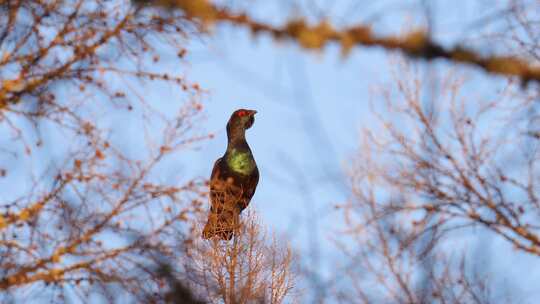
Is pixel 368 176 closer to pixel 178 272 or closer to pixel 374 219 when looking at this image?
pixel 374 219

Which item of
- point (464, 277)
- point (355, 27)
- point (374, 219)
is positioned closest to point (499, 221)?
point (374, 219)

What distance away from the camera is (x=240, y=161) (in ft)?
24.0

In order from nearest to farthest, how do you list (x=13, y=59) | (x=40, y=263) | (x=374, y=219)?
(x=40, y=263) → (x=13, y=59) → (x=374, y=219)

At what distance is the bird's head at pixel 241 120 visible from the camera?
23.4 feet

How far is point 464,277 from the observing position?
19.0 ft

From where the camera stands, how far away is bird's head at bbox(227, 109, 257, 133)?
7.14 meters

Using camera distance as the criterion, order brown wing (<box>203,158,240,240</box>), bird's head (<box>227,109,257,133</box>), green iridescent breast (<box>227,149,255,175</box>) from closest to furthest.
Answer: brown wing (<box>203,158,240,240</box>) < bird's head (<box>227,109,257,133</box>) < green iridescent breast (<box>227,149,255,175</box>)

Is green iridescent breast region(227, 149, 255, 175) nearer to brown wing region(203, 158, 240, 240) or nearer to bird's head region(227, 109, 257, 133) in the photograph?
bird's head region(227, 109, 257, 133)

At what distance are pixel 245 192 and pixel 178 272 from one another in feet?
12.1

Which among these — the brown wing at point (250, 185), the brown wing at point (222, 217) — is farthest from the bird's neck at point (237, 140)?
the brown wing at point (222, 217)

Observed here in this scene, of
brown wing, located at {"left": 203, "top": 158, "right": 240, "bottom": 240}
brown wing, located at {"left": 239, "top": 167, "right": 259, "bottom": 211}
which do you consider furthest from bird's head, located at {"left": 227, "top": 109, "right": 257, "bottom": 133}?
brown wing, located at {"left": 203, "top": 158, "right": 240, "bottom": 240}

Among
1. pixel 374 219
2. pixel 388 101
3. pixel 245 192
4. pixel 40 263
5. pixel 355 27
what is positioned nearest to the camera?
pixel 355 27

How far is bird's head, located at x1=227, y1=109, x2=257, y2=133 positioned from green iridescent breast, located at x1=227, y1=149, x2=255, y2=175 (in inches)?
9.1

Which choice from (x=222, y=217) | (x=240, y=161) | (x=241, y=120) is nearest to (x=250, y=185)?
(x=240, y=161)
